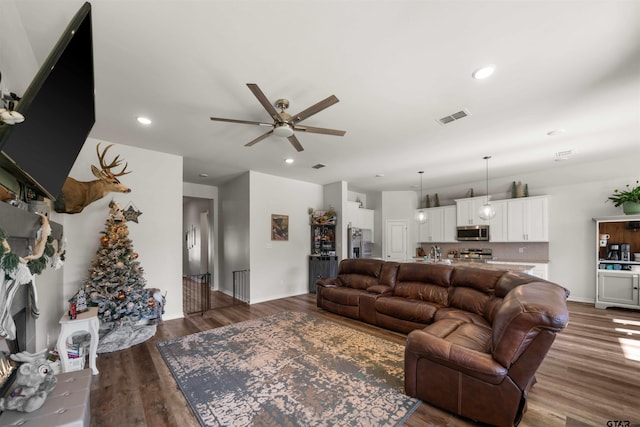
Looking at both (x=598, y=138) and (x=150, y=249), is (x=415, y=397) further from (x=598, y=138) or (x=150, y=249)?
(x=598, y=138)

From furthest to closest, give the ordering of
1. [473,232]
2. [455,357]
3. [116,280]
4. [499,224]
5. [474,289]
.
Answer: [473,232], [499,224], [474,289], [116,280], [455,357]

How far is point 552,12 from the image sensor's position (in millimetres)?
1643

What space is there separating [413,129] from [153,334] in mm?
4591

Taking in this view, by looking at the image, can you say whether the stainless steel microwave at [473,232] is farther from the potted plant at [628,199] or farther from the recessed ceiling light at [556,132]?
the recessed ceiling light at [556,132]

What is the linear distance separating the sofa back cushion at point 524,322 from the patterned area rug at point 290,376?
0.87 meters

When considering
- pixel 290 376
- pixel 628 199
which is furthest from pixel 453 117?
pixel 628 199

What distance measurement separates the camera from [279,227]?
19.7ft

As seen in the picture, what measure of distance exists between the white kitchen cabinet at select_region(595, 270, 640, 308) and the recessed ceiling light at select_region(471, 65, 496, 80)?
18.1 ft

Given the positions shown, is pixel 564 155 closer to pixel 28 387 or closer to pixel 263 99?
pixel 263 99

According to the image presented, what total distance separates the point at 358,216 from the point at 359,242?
0.79 metres

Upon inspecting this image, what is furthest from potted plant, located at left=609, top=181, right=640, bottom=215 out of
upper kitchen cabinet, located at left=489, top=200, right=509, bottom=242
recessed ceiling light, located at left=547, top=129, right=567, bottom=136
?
recessed ceiling light, located at left=547, top=129, right=567, bottom=136

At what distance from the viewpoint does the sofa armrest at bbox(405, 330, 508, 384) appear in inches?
72.2

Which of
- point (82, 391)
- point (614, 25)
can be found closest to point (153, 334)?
point (82, 391)

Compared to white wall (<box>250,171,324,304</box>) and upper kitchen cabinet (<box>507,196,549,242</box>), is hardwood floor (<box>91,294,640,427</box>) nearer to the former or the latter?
white wall (<box>250,171,324,304</box>)
